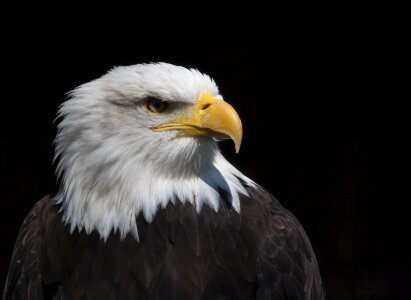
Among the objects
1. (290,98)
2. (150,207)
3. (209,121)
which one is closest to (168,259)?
(150,207)

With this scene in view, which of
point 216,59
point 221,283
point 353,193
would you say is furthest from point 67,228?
point 353,193

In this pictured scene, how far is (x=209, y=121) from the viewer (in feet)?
9.44

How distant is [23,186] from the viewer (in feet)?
17.3

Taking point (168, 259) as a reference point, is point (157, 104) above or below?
above

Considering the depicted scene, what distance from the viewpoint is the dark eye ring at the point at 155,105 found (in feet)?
9.70

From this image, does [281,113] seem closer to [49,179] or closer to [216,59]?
[216,59]

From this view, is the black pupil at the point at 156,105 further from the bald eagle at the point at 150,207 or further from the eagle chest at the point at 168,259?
the eagle chest at the point at 168,259

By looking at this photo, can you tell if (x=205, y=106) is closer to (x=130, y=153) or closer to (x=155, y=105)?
(x=155, y=105)

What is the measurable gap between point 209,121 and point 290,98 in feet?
7.62

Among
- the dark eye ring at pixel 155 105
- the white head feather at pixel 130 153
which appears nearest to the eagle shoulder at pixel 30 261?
the white head feather at pixel 130 153

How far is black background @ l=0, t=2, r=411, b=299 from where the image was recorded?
5.02 metres

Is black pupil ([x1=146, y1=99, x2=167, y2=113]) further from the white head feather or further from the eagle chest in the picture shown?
the eagle chest

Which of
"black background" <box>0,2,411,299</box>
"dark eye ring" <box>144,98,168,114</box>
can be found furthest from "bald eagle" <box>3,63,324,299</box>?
"black background" <box>0,2,411,299</box>

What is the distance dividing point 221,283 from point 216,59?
229 cm
